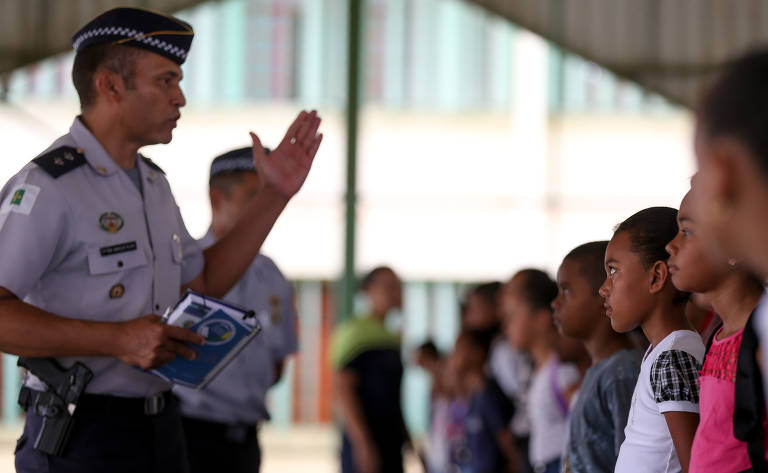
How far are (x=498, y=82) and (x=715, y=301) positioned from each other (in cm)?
722

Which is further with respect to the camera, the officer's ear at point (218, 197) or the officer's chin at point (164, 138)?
the officer's ear at point (218, 197)

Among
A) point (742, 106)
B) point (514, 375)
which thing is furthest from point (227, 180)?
point (742, 106)

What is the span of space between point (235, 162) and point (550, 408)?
52.4 inches

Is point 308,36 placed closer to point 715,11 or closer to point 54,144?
point 715,11

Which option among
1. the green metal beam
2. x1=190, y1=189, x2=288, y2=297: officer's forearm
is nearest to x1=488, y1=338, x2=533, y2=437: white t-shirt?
the green metal beam

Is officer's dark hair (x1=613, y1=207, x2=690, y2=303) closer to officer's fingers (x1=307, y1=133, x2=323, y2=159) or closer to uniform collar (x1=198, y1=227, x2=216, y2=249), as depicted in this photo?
officer's fingers (x1=307, y1=133, x2=323, y2=159)

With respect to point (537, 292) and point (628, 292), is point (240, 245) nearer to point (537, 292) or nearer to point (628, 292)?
point (628, 292)

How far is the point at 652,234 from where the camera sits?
2.17 m

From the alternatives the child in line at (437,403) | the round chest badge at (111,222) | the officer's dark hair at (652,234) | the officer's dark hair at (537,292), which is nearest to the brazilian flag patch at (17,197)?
the round chest badge at (111,222)

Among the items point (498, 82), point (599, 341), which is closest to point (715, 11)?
point (498, 82)

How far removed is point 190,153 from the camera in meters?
8.11

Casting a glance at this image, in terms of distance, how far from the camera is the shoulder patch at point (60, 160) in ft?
7.13

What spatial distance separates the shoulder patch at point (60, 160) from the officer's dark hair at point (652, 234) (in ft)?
3.66

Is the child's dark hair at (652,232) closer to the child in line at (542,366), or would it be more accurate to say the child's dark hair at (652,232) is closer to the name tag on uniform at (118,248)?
the name tag on uniform at (118,248)
